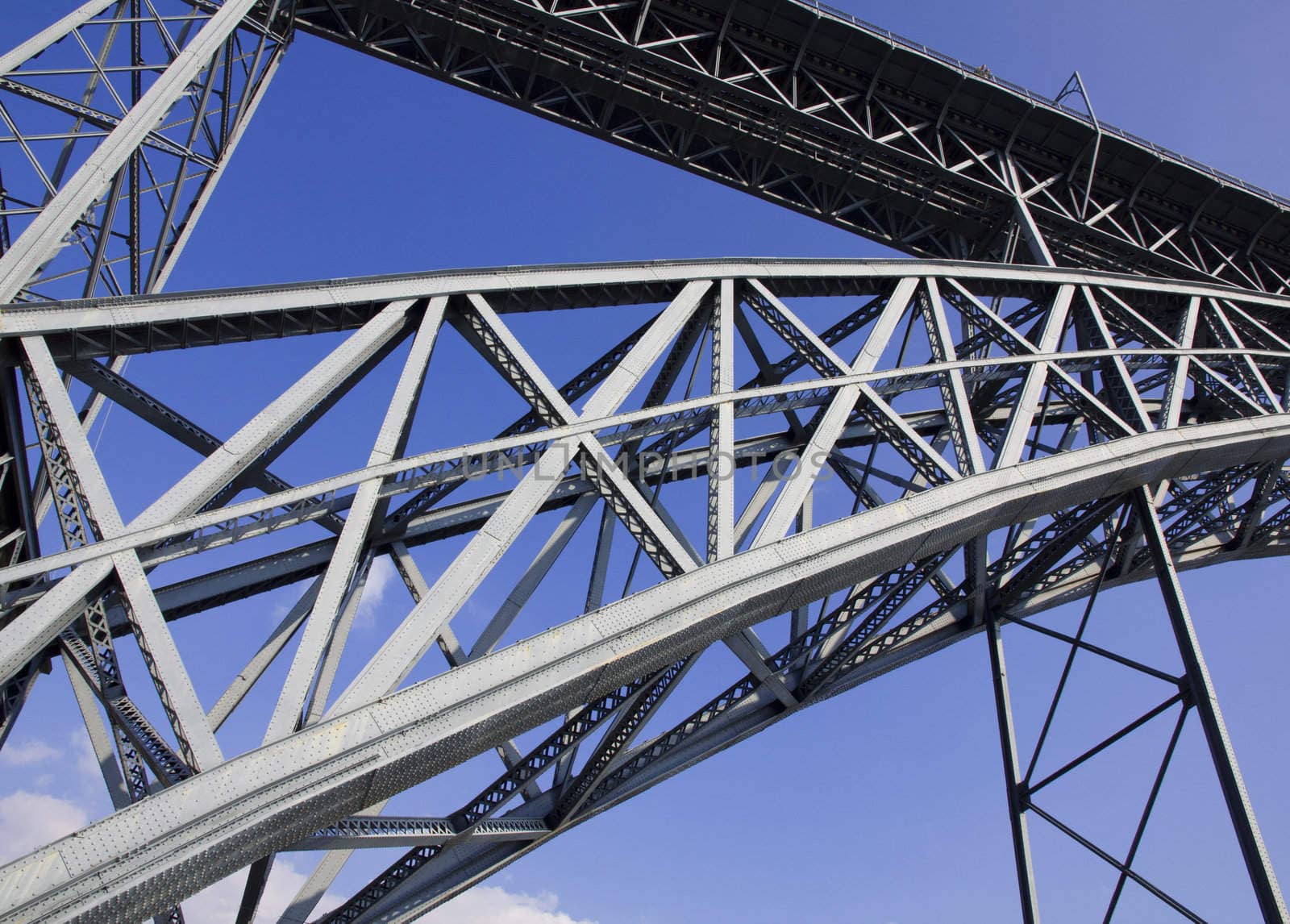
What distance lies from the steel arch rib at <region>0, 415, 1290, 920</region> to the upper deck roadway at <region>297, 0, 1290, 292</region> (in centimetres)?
Result: 762

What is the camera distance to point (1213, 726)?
11172 millimetres

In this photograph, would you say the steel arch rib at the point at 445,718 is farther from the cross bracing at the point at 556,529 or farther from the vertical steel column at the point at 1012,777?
the vertical steel column at the point at 1012,777

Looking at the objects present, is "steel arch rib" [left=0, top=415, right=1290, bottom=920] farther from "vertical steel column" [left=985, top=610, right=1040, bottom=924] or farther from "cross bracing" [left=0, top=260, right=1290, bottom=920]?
"vertical steel column" [left=985, top=610, right=1040, bottom=924]

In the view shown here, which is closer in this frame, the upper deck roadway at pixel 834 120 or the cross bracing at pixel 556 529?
the cross bracing at pixel 556 529

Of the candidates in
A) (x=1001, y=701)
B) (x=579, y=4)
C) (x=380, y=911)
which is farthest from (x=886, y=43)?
(x=380, y=911)

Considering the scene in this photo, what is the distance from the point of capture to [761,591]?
7.42m

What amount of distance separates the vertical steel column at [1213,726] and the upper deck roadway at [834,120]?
519 centimetres

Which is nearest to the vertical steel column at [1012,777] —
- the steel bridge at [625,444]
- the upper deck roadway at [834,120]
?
the steel bridge at [625,444]

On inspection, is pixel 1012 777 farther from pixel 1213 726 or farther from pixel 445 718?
pixel 445 718

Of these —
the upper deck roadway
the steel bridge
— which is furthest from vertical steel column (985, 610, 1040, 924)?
the upper deck roadway

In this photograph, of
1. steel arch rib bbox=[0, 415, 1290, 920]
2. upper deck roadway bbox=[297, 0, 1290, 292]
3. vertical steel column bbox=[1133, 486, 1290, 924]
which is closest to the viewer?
steel arch rib bbox=[0, 415, 1290, 920]

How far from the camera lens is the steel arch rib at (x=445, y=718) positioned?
5.08 metres

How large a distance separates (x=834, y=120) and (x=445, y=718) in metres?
12.2

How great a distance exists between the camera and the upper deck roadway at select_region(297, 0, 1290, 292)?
14.0 m
